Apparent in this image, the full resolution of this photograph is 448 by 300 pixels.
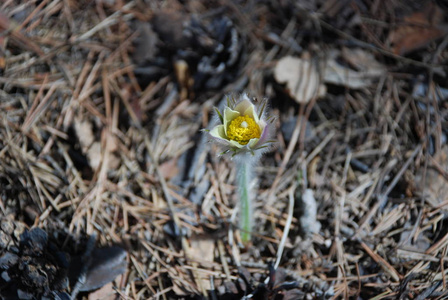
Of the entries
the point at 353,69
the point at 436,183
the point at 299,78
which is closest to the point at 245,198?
the point at 299,78

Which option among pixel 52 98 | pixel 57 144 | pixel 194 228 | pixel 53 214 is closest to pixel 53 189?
pixel 53 214

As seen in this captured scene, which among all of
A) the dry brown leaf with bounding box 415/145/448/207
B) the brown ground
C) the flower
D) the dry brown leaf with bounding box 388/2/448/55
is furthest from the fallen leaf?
the flower

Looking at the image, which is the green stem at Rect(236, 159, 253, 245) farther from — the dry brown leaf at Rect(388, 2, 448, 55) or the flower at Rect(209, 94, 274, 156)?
the dry brown leaf at Rect(388, 2, 448, 55)

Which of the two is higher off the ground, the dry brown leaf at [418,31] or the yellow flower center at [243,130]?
the yellow flower center at [243,130]

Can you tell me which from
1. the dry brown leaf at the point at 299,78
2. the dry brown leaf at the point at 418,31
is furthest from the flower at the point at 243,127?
the dry brown leaf at the point at 418,31

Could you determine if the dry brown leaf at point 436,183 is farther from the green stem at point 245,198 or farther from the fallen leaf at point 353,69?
the green stem at point 245,198

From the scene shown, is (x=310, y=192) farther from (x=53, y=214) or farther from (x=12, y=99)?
(x=12, y=99)
